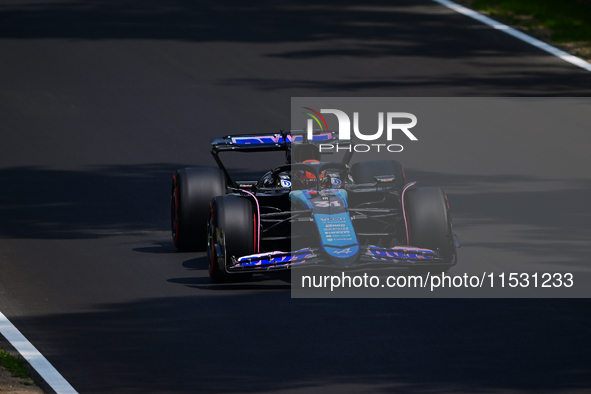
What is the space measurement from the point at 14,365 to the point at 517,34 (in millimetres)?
16905

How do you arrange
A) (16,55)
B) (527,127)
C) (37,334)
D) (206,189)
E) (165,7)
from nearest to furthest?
1. (37,334)
2. (206,189)
3. (527,127)
4. (16,55)
5. (165,7)

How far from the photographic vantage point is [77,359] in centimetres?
848

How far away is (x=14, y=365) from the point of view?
8266 millimetres

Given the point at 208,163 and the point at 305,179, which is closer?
the point at 305,179

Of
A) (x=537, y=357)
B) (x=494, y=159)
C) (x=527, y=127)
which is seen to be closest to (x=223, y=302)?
(x=537, y=357)

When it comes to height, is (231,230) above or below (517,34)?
below

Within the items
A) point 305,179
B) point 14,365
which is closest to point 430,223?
point 305,179

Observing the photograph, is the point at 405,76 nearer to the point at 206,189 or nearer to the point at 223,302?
the point at 206,189

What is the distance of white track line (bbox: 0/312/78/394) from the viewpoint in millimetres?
7895

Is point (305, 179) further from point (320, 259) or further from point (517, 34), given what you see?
point (517, 34)

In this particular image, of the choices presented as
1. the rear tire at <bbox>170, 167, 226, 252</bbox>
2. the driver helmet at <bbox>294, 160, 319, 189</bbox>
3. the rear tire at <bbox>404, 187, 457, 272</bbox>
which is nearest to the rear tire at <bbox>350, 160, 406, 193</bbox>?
the driver helmet at <bbox>294, 160, 319, 189</bbox>

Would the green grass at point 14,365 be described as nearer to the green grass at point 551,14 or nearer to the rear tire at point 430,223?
the rear tire at point 430,223

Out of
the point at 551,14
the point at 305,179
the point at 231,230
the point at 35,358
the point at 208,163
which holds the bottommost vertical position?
the point at 35,358

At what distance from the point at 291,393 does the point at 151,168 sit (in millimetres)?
8797
